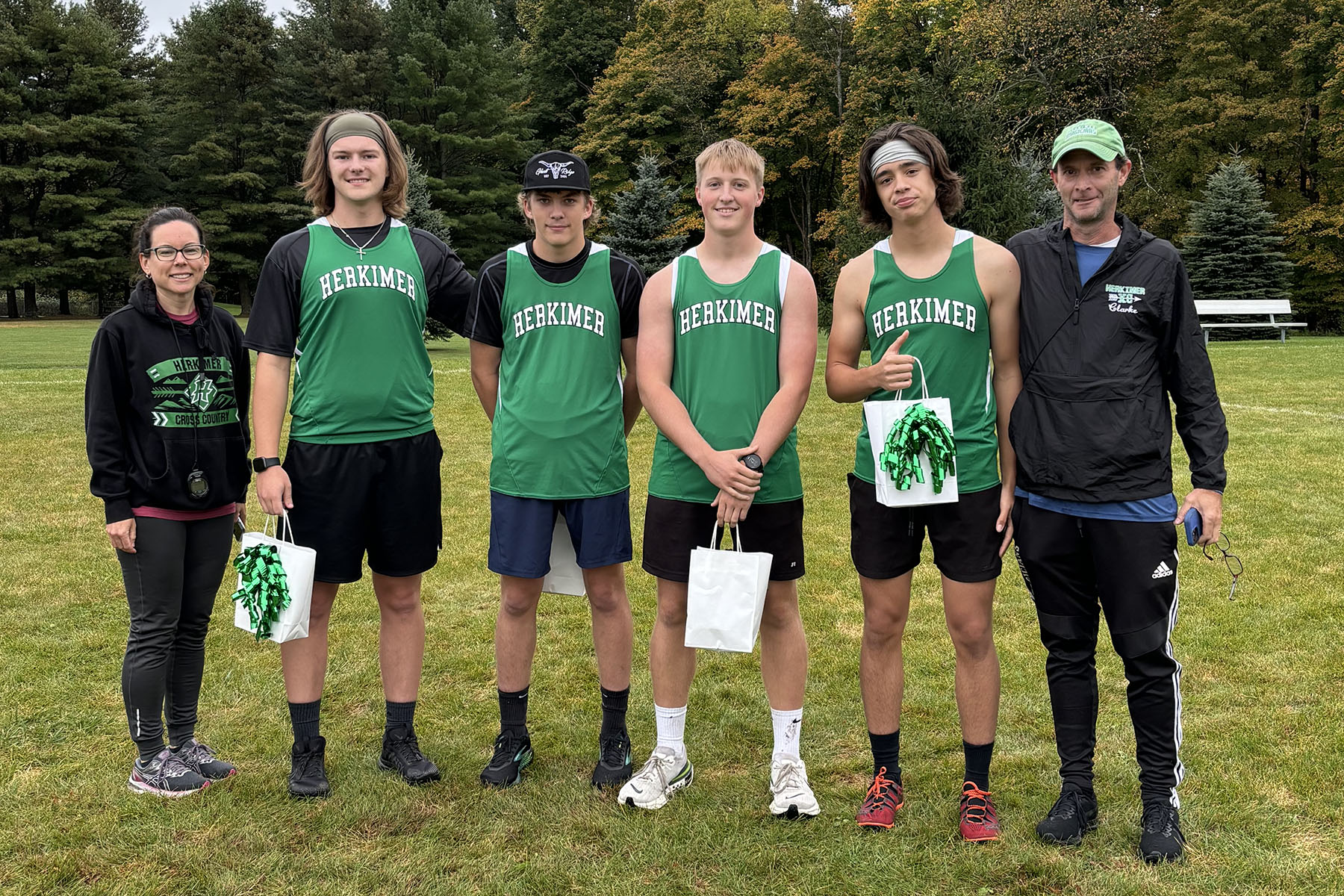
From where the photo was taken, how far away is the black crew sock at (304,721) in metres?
3.59

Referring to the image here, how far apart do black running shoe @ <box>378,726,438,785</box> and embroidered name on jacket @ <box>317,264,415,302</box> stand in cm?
164

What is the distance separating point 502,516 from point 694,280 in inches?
43.0

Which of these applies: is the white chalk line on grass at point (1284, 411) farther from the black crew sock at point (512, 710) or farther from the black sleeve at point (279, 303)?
the black sleeve at point (279, 303)

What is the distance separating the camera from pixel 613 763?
3.65 m

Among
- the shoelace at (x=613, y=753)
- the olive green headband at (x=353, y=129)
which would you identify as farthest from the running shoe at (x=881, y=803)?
the olive green headband at (x=353, y=129)

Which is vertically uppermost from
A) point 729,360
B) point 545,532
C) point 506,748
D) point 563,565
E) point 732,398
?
point 729,360

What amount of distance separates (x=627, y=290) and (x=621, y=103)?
39.0 metres

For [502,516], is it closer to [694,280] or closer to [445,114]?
[694,280]

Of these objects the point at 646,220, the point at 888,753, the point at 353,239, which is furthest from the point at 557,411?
the point at 646,220

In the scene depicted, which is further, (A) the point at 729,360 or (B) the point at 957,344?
(A) the point at 729,360

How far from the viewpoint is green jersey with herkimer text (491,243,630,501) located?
3.47 meters

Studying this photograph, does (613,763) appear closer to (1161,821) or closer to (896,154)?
(1161,821)

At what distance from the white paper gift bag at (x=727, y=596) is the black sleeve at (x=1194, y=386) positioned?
53.5 inches

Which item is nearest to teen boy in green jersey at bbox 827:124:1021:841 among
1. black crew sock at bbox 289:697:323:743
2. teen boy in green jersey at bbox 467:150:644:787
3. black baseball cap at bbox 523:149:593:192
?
teen boy in green jersey at bbox 467:150:644:787
